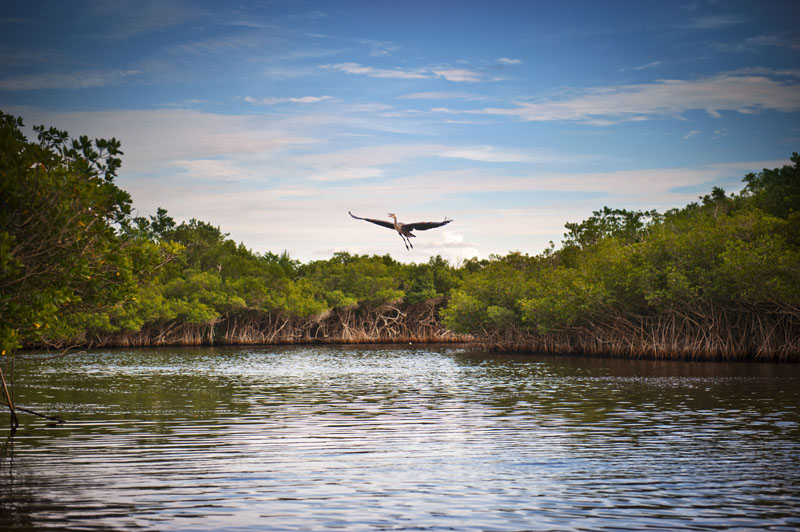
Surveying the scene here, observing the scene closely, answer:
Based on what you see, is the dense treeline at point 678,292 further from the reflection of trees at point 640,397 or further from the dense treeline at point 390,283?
the reflection of trees at point 640,397

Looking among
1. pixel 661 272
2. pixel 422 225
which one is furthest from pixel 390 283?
pixel 422 225

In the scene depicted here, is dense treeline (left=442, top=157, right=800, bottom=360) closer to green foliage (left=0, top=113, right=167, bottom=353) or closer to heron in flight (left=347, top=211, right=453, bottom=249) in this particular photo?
heron in flight (left=347, top=211, right=453, bottom=249)

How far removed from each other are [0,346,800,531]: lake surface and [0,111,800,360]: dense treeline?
8.33 feet

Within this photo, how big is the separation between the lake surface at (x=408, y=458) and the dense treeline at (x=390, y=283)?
2.54 metres

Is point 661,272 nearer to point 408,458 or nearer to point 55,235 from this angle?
point 408,458

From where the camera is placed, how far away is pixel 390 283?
2761 inches

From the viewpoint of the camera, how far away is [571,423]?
1599 centimetres

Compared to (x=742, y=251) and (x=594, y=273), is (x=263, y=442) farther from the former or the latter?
(x=594, y=273)

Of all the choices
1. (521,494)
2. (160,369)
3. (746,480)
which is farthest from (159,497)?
(160,369)

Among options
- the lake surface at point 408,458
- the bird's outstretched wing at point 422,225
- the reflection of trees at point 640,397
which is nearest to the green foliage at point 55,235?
the lake surface at point 408,458

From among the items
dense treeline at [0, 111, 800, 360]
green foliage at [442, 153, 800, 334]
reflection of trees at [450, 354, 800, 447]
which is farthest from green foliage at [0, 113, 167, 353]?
green foliage at [442, 153, 800, 334]

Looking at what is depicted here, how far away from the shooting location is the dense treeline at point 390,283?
11047 mm

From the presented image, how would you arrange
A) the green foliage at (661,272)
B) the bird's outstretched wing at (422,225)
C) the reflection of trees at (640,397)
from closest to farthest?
the reflection of trees at (640,397), the bird's outstretched wing at (422,225), the green foliage at (661,272)

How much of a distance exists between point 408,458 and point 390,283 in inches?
2291
